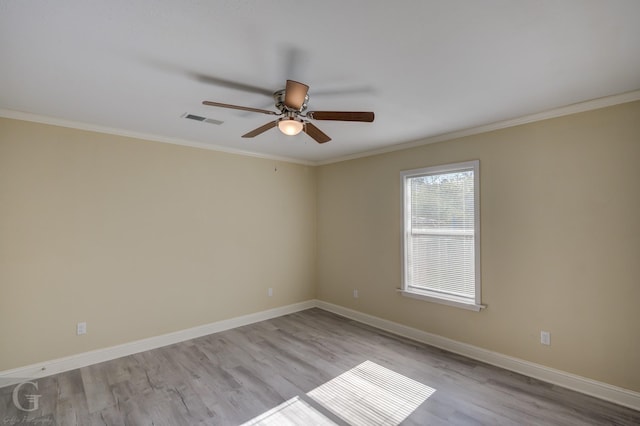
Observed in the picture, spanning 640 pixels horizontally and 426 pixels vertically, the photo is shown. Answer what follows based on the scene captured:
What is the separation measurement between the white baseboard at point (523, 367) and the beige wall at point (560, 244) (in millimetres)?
56

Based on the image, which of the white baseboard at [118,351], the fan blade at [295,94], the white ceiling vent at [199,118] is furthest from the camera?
the white ceiling vent at [199,118]

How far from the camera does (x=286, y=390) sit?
9.04ft

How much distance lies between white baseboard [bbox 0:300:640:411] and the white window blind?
1.78ft

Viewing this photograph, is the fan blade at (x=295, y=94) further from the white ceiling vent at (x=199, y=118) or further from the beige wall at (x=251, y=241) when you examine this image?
the beige wall at (x=251, y=241)

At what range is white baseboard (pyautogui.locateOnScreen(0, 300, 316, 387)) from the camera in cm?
289

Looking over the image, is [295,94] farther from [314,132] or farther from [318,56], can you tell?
[314,132]

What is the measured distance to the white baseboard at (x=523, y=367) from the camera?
8.30 ft

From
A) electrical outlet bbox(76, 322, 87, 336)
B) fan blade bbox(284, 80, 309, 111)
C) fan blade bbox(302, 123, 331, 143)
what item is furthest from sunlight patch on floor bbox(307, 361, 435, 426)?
electrical outlet bbox(76, 322, 87, 336)

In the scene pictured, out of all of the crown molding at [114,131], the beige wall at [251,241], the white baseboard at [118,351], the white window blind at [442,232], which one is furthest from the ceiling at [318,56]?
the white baseboard at [118,351]

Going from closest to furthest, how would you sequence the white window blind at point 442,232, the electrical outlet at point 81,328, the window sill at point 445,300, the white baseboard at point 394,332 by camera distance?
the white baseboard at point 394,332 → the electrical outlet at point 81,328 → the window sill at point 445,300 → the white window blind at point 442,232

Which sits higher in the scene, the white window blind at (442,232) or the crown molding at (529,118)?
the crown molding at (529,118)

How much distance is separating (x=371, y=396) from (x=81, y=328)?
2.97 m

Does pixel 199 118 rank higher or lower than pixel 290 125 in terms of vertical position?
higher

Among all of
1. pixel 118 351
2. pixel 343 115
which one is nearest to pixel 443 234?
pixel 343 115
